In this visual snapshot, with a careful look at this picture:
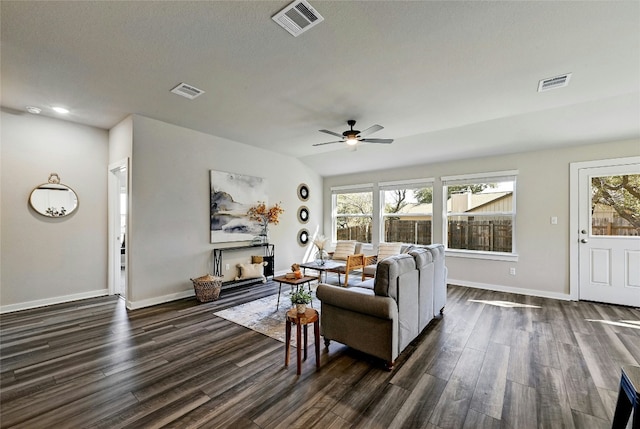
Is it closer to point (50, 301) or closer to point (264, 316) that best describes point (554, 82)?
point (264, 316)

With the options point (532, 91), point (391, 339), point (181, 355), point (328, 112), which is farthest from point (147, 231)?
point (532, 91)

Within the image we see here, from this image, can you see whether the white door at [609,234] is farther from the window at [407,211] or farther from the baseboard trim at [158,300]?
the baseboard trim at [158,300]

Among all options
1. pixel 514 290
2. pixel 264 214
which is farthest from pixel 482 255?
pixel 264 214

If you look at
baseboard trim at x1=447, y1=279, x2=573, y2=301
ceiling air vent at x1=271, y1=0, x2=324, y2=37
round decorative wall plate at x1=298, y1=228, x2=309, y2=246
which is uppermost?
ceiling air vent at x1=271, y1=0, x2=324, y2=37

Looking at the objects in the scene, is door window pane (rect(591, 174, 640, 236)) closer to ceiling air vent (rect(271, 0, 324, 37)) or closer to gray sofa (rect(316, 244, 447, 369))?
gray sofa (rect(316, 244, 447, 369))

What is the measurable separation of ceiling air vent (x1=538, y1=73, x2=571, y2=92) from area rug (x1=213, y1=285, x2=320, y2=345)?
3.79 m

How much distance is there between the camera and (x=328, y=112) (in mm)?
3781

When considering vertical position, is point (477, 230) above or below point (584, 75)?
below

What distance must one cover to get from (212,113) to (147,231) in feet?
6.59

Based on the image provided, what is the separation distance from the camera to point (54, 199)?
410cm

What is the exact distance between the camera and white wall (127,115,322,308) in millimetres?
3959

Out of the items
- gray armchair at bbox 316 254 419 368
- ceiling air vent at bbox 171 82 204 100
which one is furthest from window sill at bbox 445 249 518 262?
ceiling air vent at bbox 171 82 204 100

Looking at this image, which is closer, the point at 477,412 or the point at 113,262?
the point at 477,412

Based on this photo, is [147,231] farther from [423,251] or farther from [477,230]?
[477,230]
